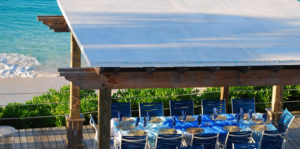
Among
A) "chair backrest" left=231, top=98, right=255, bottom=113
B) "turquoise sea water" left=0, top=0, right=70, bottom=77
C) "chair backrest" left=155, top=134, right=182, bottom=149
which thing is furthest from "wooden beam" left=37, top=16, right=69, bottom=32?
"turquoise sea water" left=0, top=0, right=70, bottom=77

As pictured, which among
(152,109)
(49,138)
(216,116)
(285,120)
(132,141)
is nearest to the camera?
(132,141)

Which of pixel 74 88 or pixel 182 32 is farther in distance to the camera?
pixel 74 88

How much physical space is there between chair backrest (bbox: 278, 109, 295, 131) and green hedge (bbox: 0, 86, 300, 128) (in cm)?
166

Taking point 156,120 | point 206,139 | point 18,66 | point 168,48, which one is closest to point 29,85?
point 18,66

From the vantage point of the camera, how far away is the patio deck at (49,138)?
971 centimetres

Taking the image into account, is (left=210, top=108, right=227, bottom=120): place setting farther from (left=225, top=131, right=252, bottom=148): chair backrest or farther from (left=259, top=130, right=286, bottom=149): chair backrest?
(left=259, top=130, right=286, bottom=149): chair backrest

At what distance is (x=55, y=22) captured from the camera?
9.19 metres

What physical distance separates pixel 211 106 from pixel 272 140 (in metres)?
1.98

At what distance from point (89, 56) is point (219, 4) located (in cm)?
453

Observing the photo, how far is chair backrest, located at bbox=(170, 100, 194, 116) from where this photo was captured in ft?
34.0

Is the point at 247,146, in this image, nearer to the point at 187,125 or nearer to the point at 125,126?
the point at 187,125

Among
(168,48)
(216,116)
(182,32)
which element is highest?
(182,32)

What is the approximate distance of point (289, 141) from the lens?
34.0ft

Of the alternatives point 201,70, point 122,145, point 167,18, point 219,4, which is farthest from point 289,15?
point 122,145
